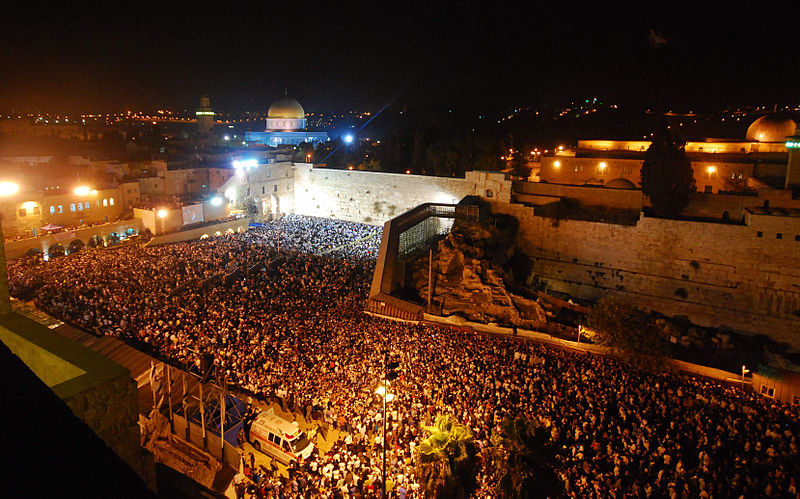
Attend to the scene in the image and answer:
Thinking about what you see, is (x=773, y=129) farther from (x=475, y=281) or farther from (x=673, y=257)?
(x=475, y=281)

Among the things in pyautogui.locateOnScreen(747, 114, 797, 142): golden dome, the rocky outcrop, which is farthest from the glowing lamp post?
pyautogui.locateOnScreen(747, 114, 797, 142): golden dome

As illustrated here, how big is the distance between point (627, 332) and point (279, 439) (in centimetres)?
1075

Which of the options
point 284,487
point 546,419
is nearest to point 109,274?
point 284,487

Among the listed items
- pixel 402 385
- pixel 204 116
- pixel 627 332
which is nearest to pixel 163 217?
pixel 402 385

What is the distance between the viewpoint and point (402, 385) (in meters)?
13.3

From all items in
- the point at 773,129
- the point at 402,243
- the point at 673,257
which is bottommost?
the point at 673,257

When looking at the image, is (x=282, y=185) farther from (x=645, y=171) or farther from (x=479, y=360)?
(x=479, y=360)

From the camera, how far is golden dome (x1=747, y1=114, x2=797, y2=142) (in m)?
32.1

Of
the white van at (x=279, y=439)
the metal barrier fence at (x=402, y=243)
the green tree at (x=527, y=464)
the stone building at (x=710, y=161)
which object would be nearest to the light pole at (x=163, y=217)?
the metal barrier fence at (x=402, y=243)

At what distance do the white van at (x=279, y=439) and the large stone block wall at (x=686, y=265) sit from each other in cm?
1809

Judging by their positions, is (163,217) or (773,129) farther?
(773,129)

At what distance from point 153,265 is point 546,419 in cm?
1735

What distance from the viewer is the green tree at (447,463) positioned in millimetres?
8203

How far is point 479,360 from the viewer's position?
14445mm
